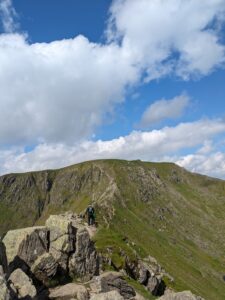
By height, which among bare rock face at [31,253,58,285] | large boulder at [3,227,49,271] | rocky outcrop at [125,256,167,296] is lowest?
rocky outcrop at [125,256,167,296]

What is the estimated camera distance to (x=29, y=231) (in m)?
A: 38.7

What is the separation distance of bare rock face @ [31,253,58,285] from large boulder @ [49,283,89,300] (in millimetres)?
1389

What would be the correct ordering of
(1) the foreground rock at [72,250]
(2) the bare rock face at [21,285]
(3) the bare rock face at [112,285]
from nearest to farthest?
(2) the bare rock face at [21,285], (3) the bare rock face at [112,285], (1) the foreground rock at [72,250]

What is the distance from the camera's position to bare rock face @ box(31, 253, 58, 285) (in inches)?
1415

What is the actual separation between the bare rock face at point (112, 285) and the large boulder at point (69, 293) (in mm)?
1993

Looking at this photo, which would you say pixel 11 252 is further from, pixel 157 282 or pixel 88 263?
pixel 157 282

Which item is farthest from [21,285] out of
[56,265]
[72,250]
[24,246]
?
[72,250]

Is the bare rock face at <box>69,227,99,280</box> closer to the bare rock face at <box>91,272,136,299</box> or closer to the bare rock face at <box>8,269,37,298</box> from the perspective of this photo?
the bare rock face at <box>91,272,136,299</box>

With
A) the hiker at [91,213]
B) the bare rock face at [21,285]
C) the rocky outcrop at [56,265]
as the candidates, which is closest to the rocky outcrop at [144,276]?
the hiker at [91,213]

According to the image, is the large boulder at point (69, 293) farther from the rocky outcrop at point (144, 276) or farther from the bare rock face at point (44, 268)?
the rocky outcrop at point (144, 276)

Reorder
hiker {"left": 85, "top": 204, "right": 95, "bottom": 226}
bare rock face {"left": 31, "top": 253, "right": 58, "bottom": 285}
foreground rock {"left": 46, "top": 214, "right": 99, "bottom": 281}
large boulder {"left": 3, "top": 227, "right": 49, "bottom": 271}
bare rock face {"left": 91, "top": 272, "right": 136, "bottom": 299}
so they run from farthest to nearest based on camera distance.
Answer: hiker {"left": 85, "top": 204, "right": 95, "bottom": 226}, foreground rock {"left": 46, "top": 214, "right": 99, "bottom": 281}, bare rock face {"left": 91, "top": 272, "right": 136, "bottom": 299}, large boulder {"left": 3, "top": 227, "right": 49, "bottom": 271}, bare rock face {"left": 31, "top": 253, "right": 58, "bottom": 285}

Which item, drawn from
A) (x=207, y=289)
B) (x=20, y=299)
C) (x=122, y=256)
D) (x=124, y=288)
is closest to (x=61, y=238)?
(x=124, y=288)

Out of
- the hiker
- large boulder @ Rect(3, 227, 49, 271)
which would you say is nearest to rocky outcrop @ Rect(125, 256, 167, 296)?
the hiker

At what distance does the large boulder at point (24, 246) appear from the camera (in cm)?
3644
